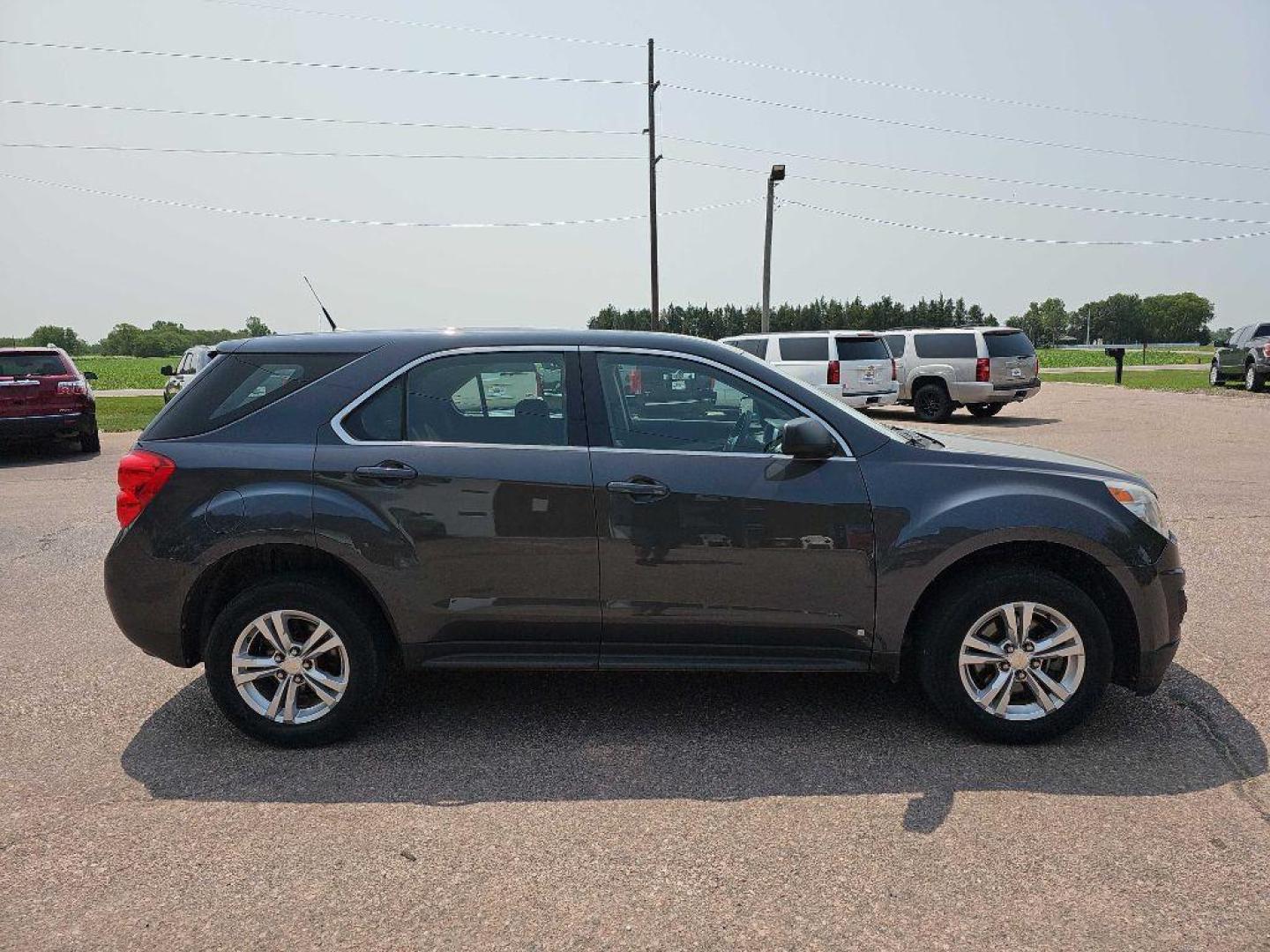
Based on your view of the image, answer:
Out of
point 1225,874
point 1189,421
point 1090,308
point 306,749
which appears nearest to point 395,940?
point 306,749

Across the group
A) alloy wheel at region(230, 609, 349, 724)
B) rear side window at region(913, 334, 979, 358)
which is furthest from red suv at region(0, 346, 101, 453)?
rear side window at region(913, 334, 979, 358)

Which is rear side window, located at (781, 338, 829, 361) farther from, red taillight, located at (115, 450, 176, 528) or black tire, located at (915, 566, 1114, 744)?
red taillight, located at (115, 450, 176, 528)

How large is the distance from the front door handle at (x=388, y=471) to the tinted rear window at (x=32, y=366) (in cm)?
1281

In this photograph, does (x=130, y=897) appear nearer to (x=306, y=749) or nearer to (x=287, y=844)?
(x=287, y=844)

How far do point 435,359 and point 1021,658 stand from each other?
2757mm

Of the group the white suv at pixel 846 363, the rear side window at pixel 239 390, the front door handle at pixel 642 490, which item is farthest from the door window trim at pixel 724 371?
the white suv at pixel 846 363

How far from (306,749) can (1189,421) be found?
61.7 feet

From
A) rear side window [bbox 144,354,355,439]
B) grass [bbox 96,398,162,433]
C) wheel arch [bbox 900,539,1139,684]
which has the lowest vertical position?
grass [bbox 96,398,162,433]

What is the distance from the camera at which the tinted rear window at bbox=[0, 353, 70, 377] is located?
13789 millimetres

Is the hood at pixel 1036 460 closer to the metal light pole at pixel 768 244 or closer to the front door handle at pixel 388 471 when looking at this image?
the front door handle at pixel 388 471

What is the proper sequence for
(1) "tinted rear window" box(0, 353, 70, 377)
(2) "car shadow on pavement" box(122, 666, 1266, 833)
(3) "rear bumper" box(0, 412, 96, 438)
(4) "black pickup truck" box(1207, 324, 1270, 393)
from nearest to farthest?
(2) "car shadow on pavement" box(122, 666, 1266, 833) < (3) "rear bumper" box(0, 412, 96, 438) < (1) "tinted rear window" box(0, 353, 70, 377) < (4) "black pickup truck" box(1207, 324, 1270, 393)

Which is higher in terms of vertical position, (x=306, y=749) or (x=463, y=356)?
(x=463, y=356)

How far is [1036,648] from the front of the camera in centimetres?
382

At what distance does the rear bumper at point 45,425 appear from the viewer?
44.6 ft
